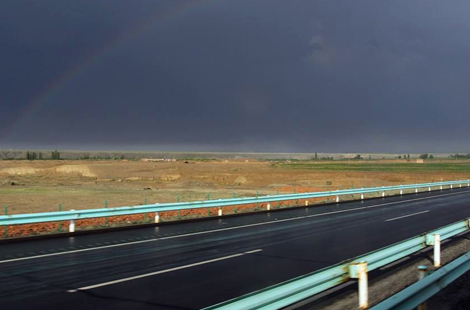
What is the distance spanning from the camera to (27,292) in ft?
25.7

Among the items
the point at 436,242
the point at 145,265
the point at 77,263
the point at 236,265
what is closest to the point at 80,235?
the point at 77,263

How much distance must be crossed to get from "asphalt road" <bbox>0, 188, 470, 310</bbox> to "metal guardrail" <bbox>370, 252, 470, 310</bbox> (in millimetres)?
2912

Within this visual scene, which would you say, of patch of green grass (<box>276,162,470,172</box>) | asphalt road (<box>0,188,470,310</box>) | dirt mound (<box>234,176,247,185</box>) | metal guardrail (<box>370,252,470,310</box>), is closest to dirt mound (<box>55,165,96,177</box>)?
dirt mound (<box>234,176,247,185</box>)

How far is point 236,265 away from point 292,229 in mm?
6711

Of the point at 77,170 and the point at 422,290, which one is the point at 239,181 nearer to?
the point at 77,170

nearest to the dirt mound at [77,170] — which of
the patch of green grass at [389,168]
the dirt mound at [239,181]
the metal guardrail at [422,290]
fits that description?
the dirt mound at [239,181]

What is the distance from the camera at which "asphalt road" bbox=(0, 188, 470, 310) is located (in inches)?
299

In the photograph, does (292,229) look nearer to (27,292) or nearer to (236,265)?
(236,265)

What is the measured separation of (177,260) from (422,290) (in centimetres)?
607

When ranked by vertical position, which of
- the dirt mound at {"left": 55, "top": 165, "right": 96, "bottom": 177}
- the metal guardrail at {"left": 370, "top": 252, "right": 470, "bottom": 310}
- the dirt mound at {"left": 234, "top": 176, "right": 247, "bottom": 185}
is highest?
the dirt mound at {"left": 55, "top": 165, "right": 96, "bottom": 177}

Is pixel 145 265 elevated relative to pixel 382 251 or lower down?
lower down

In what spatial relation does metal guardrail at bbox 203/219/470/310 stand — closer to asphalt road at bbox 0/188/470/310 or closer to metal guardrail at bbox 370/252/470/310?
metal guardrail at bbox 370/252/470/310

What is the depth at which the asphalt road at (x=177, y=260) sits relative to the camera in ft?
24.9

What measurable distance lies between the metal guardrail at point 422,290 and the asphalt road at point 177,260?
2912 millimetres
